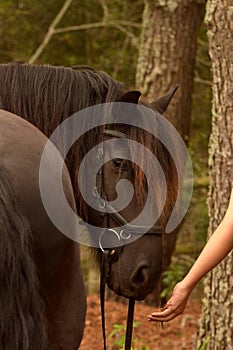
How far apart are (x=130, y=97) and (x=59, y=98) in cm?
32

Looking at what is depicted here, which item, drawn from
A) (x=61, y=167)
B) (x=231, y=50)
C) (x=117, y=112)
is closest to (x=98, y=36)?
(x=231, y=50)

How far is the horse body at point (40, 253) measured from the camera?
2.78 meters

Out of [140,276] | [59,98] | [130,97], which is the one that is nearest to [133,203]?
[140,276]

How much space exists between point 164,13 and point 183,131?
121 cm

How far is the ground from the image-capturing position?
6938 millimetres

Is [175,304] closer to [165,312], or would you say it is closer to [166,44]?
[165,312]

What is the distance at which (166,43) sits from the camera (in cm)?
838

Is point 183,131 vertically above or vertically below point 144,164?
below

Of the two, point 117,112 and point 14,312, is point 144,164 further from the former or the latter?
point 14,312

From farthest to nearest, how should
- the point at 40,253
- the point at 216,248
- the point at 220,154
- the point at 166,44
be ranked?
the point at 166,44 < the point at 220,154 < the point at 216,248 < the point at 40,253

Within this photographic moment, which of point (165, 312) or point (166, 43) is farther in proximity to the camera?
point (166, 43)

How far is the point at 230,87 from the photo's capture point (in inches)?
205

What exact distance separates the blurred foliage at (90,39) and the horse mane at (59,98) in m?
7.29

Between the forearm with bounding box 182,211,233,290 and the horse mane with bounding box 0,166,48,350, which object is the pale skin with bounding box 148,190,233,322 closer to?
the forearm with bounding box 182,211,233,290
